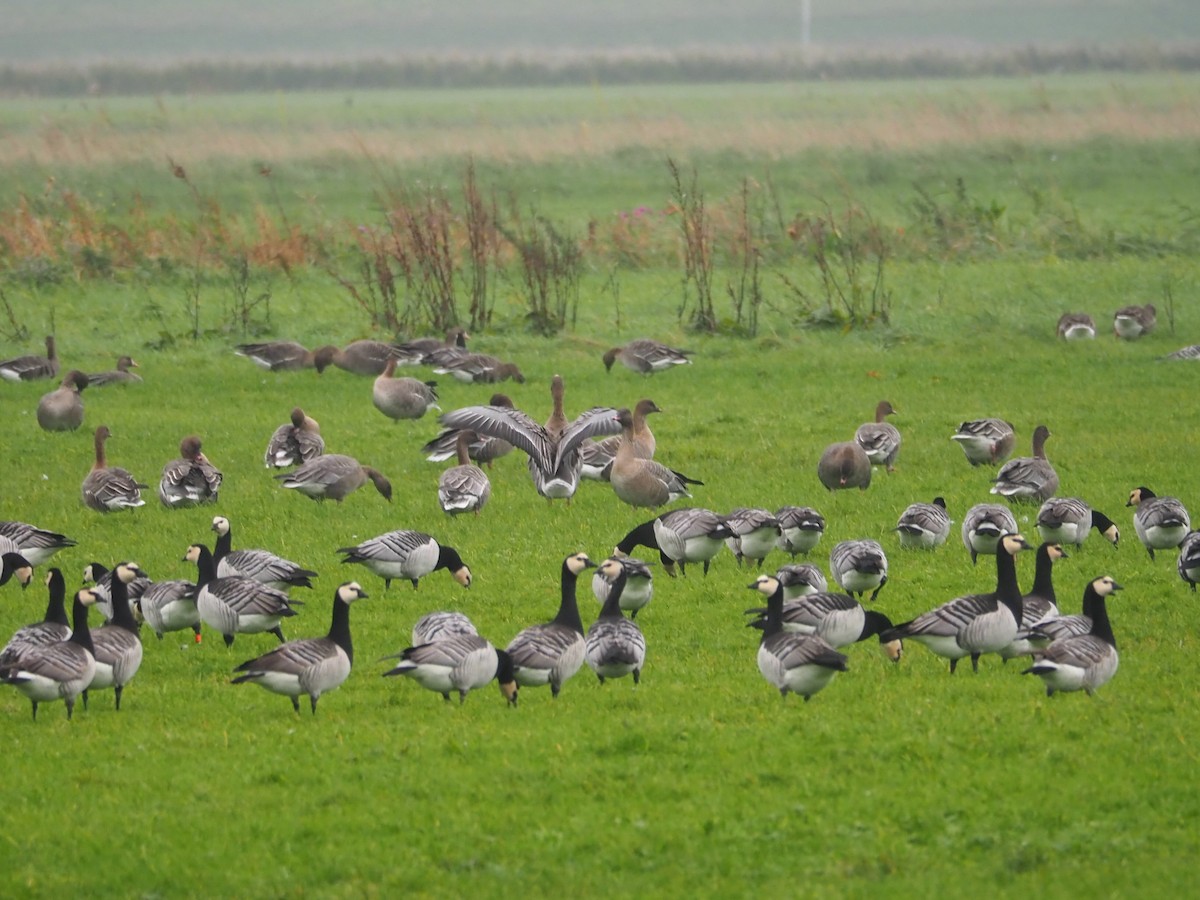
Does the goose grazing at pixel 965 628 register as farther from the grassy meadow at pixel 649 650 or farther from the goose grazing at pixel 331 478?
the goose grazing at pixel 331 478

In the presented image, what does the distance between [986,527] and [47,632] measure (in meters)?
7.37

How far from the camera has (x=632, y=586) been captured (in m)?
12.4

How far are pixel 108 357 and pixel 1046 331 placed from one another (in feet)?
50.3

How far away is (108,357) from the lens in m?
26.5

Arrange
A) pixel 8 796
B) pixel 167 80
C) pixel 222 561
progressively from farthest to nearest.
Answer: pixel 167 80 < pixel 222 561 < pixel 8 796

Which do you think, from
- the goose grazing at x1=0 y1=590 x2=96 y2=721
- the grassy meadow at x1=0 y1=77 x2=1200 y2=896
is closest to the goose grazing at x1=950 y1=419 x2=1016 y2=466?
the grassy meadow at x1=0 y1=77 x2=1200 y2=896

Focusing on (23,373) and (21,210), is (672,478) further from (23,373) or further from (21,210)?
(21,210)

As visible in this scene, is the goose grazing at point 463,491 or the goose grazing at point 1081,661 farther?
the goose grazing at point 463,491

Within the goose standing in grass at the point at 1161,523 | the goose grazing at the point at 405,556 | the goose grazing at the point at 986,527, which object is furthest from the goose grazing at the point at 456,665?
the goose standing in grass at the point at 1161,523

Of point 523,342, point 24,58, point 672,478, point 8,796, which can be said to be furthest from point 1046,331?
point 24,58

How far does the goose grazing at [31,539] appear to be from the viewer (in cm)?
1386

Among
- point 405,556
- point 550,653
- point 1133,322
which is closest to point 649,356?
point 1133,322

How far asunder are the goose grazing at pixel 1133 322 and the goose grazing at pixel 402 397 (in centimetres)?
1136

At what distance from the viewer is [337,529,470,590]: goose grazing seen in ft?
43.3
